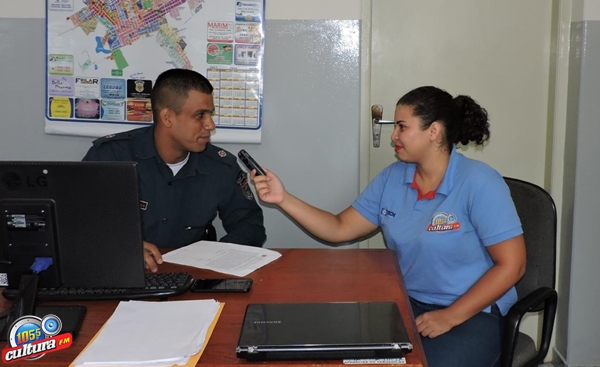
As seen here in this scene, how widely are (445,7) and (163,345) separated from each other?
83.5 inches

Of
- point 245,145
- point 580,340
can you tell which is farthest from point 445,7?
point 580,340

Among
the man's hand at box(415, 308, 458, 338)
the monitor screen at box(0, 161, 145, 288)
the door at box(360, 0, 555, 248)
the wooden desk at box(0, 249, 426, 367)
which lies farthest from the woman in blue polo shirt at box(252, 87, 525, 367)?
the door at box(360, 0, 555, 248)

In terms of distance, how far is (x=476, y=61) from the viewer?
288cm

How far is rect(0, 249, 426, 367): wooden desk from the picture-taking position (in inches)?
48.9

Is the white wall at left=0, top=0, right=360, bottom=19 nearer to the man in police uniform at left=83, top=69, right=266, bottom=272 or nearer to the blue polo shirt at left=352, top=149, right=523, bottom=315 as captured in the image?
the man in police uniform at left=83, top=69, right=266, bottom=272

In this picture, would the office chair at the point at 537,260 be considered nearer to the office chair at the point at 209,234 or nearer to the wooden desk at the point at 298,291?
the wooden desk at the point at 298,291

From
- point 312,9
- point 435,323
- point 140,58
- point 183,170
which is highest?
point 312,9

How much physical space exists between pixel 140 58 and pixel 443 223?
1628 millimetres

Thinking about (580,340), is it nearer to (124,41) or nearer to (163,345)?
(163,345)

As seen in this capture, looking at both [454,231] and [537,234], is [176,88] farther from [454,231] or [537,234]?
[537,234]

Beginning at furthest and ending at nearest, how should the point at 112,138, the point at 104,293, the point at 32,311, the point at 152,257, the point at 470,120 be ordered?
the point at 112,138, the point at 470,120, the point at 152,257, the point at 104,293, the point at 32,311

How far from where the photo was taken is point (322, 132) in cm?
290

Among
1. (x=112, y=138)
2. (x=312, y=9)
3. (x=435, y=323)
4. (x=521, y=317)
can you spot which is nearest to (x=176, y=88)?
(x=112, y=138)

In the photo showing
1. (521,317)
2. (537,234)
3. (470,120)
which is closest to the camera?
(521,317)
